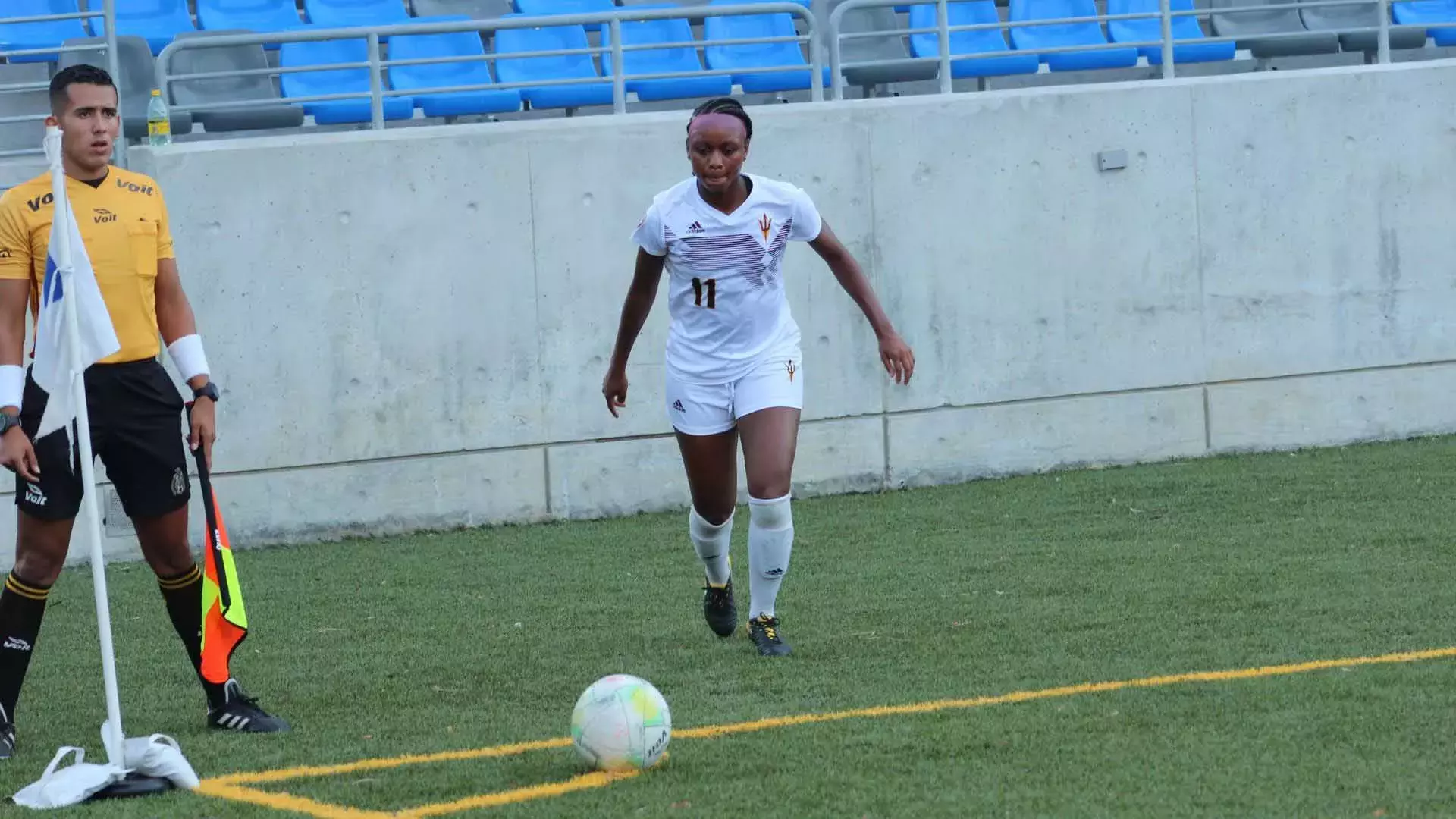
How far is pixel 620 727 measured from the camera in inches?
224

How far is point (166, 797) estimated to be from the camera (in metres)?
5.73

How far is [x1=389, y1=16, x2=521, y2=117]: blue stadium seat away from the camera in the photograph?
1383 centimetres

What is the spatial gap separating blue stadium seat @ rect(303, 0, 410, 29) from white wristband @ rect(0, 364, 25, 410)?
28.2 feet

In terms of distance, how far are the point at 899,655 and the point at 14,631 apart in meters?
3.17

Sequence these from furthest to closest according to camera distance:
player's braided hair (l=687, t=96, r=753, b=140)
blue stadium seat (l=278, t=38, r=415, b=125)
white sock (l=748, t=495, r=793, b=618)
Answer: blue stadium seat (l=278, t=38, r=415, b=125) < white sock (l=748, t=495, r=793, b=618) < player's braided hair (l=687, t=96, r=753, b=140)

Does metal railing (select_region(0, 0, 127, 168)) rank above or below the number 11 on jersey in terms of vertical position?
above

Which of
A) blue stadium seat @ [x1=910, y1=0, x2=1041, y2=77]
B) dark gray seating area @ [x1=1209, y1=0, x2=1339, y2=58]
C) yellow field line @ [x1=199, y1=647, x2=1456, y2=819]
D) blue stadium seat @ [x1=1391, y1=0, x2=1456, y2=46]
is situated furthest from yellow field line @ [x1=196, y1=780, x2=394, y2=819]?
blue stadium seat @ [x1=1391, y1=0, x2=1456, y2=46]

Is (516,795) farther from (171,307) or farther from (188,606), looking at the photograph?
(171,307)

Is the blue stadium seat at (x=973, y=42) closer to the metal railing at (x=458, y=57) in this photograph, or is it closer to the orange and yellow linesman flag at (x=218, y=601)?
the metal railing at (x=458, y=57)

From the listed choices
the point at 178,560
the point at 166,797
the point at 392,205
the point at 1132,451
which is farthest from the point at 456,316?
the point at 166,797

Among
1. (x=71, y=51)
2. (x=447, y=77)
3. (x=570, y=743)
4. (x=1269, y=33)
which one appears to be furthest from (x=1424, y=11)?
(x=570, y=743)

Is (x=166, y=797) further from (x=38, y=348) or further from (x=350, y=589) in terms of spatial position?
(x=350, y=589)

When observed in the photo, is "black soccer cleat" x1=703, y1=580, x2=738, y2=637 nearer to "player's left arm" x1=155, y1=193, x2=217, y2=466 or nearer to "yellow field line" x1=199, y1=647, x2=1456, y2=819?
"yellow field line" x1=199, y1=647, x2=1456, y2=819

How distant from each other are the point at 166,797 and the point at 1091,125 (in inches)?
356
